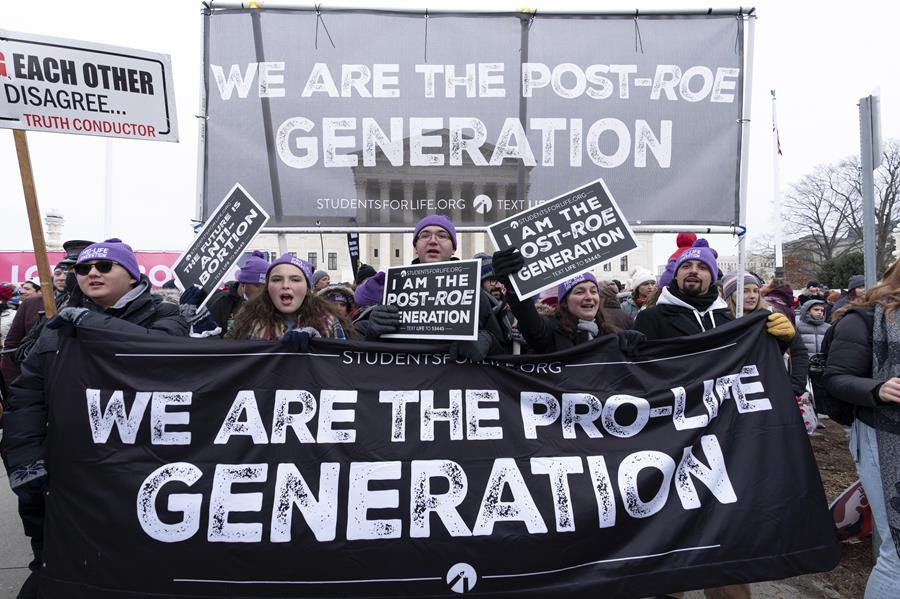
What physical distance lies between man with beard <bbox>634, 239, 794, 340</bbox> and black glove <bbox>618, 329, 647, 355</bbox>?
0.59 meters

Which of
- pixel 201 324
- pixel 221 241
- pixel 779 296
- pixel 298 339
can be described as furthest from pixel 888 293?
pixel 779 296

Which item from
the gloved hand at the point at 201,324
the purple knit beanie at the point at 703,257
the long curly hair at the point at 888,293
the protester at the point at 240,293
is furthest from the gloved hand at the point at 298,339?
the long curly hair at the point at 888,293

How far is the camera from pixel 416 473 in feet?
9.11

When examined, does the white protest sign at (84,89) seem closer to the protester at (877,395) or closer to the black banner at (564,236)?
the black banner at (564,236)

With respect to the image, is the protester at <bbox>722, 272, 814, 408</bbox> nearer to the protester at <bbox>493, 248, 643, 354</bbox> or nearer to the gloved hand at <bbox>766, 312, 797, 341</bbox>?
the gloved hand at <bbox>766, 312, 797, 341</bbox>

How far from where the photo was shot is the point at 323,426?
111 inches

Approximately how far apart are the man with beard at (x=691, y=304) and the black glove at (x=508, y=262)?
1146 mm

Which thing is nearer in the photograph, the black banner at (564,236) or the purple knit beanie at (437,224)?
the black banner at (564,236)

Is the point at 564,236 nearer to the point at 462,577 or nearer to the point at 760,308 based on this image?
the point at 462,577

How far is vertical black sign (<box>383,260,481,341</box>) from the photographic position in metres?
2.82

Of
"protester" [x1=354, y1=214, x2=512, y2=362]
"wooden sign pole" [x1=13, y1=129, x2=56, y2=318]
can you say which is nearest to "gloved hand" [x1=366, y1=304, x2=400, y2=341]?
"protester" [x1=354, y1=214, x2=512, y2=362]

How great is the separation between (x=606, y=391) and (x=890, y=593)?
1.45 metres

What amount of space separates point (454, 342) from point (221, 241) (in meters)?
1.90

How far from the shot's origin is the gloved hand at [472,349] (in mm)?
2904
